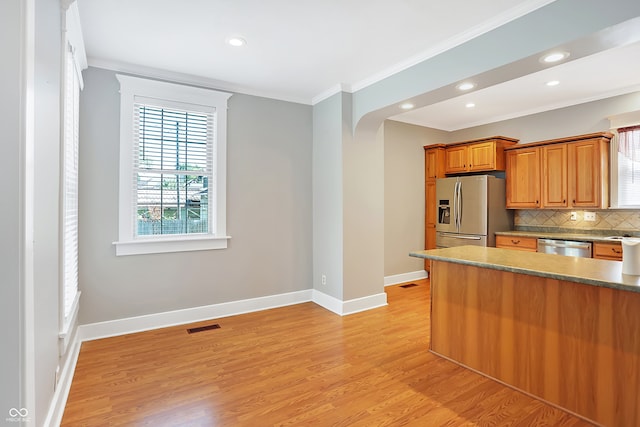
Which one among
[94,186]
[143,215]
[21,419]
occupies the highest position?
[94,186]

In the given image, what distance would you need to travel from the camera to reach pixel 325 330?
3.45 m

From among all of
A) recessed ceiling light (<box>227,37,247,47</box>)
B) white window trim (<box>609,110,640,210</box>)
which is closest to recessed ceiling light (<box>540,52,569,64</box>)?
recessed ceiling light (<box>227,37,247,47</box>)

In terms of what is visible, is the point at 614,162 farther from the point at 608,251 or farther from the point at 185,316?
the point at 185,316

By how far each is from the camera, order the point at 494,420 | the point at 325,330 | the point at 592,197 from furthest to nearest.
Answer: the point at 592,197 → the point at 325,330 → the point at 494,420

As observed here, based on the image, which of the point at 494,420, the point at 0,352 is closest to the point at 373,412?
the point at 494,420

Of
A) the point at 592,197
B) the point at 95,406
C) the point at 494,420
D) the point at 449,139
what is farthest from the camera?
the point at 449,139

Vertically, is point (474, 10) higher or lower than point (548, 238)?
higher

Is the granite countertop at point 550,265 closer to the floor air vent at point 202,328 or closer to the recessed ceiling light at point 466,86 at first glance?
the recessed ceiling light at point 466,86

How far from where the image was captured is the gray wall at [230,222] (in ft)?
10.4

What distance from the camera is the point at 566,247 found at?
163 inches

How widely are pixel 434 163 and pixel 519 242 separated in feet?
6.19

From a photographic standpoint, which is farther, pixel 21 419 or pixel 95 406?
pixel 95 406

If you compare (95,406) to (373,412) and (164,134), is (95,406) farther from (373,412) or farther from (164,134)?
(164,134)

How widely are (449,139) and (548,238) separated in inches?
105
